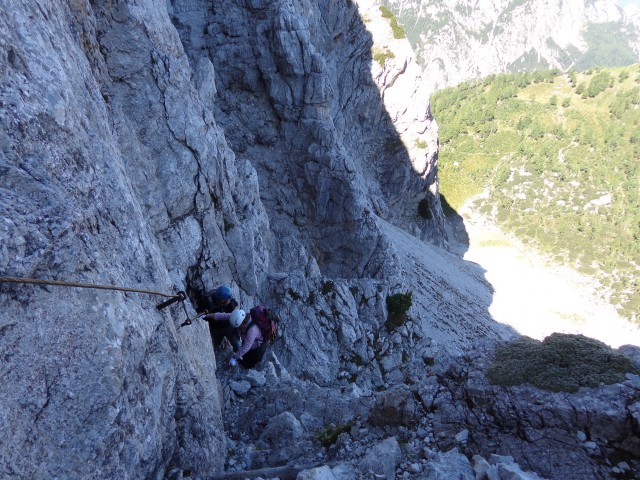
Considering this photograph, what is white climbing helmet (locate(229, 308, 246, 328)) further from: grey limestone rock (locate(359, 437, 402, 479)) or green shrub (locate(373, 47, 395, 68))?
green shrub (locate(373, 47, 395, 68))

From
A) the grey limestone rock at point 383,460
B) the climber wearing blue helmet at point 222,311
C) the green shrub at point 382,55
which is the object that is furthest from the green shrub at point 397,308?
the green shrub at point 382,55

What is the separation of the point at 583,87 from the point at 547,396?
13190cm

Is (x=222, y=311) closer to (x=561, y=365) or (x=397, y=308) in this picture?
(x=561, y=365)

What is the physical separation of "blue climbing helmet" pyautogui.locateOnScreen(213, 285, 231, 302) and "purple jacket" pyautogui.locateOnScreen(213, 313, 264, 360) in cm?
55

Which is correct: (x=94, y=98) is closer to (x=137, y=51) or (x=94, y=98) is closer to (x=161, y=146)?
(x=161, y=146)

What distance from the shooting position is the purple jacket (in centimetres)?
1366

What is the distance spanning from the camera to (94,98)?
9.24 metres

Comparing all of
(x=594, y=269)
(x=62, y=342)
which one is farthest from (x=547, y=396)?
(x=594, y=269)

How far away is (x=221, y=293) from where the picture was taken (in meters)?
13.7

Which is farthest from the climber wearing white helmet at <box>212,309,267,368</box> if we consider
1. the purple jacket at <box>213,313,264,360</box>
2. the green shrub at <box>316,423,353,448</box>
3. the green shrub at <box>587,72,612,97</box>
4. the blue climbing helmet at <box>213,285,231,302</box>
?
the green shrub at <box>587,72,612,97</box>

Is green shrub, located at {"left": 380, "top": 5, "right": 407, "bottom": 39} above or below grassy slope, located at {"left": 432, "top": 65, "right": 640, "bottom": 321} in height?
above

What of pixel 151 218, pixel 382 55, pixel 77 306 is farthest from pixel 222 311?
pixel 382 55

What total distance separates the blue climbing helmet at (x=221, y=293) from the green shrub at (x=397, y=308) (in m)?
15.1

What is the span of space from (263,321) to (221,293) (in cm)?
173
